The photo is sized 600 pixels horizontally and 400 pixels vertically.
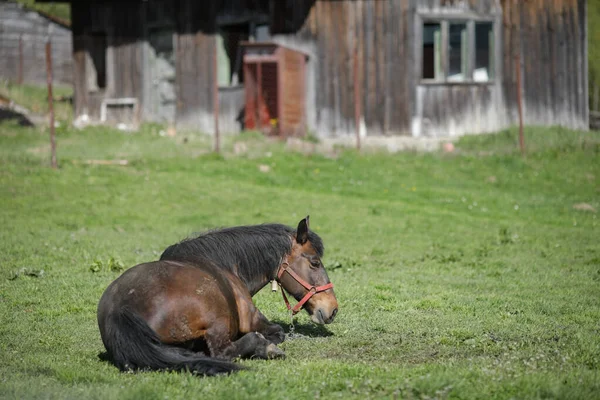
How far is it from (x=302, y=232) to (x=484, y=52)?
59.4 feet

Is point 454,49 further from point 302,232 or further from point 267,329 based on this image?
point 267,329

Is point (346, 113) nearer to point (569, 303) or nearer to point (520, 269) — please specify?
point (520, 269)

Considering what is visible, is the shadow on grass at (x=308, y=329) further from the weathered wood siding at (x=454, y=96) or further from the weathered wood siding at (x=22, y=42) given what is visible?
the weathered wood siding at (x=22, y=42)

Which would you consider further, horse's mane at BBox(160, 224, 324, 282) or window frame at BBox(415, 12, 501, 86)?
window frame at BBox(415, 12, 501, 86)

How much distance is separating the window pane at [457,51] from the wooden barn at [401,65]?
0.03m

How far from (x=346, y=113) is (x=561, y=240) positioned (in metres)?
10.8

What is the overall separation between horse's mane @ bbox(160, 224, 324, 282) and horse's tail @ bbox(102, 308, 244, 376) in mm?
1082

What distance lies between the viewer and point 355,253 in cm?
1248

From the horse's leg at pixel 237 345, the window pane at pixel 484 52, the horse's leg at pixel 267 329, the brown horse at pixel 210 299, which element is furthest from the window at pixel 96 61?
the horse's leg at pixel 237 345

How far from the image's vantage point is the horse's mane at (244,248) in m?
6.91

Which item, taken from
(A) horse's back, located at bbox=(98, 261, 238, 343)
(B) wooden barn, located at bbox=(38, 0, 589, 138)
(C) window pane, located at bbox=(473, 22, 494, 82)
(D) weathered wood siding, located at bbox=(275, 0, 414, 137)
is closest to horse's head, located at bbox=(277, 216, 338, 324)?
(A) horse's back, located at bbox=(98, 261, 238, 343)

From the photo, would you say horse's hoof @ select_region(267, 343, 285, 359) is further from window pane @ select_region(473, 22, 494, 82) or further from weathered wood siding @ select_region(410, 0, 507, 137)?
window pane @ select_region(473, 22, 494, 82)

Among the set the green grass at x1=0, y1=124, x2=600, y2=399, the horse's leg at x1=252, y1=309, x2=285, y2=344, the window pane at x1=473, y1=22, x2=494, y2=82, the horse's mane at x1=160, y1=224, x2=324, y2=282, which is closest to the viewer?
the green grass at x1=0, y1=124, x2=600, y2=399

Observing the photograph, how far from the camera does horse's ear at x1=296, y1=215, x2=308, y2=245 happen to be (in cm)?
705
